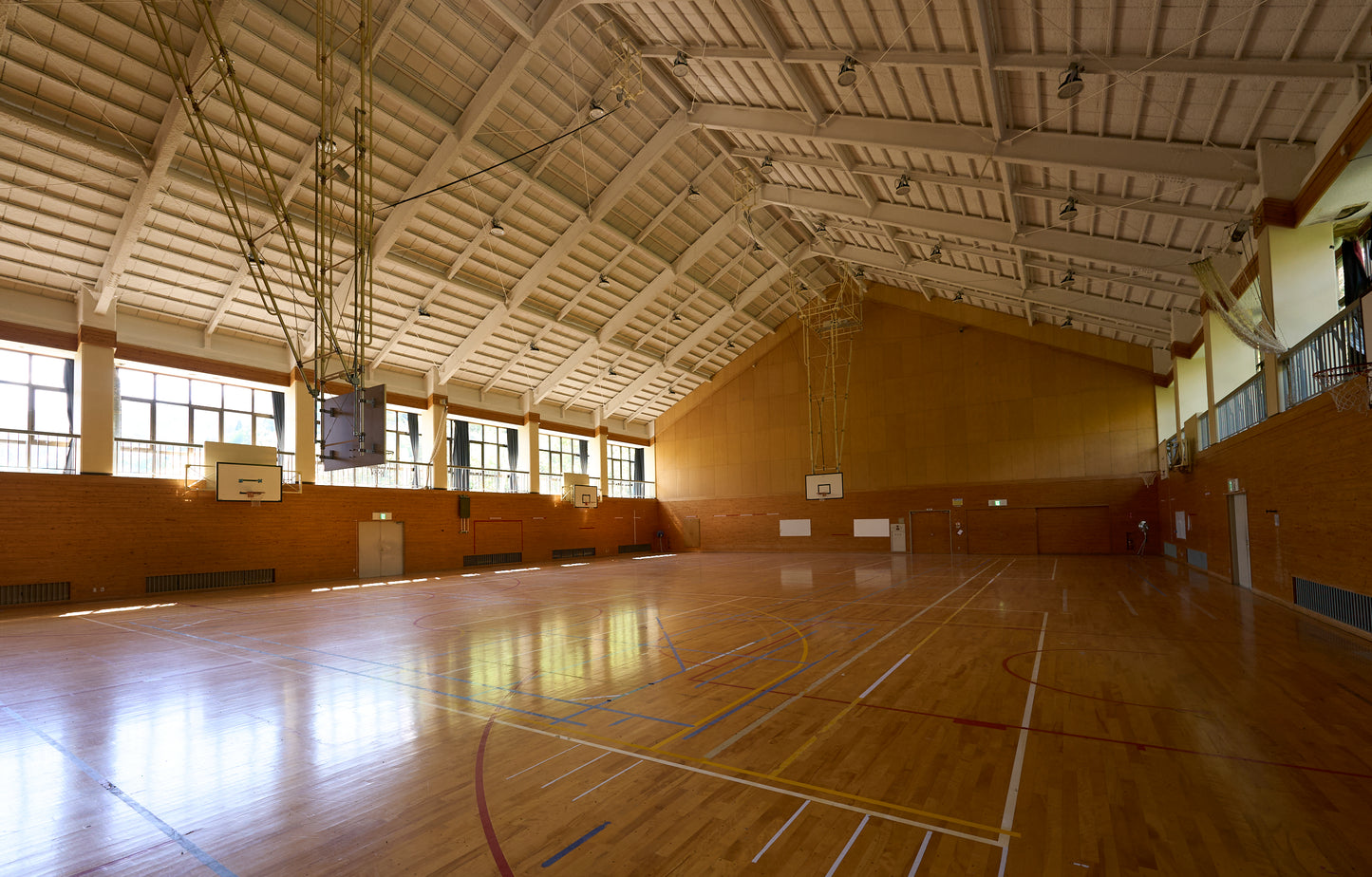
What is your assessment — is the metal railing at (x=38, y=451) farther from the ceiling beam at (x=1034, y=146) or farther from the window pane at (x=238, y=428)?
the ceiling beam at (x=1034, y=146)

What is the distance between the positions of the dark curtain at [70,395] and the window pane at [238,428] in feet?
12.7

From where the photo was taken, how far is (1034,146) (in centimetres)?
1306

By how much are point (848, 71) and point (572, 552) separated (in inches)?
950

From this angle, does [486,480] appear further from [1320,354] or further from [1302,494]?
[1320,354]

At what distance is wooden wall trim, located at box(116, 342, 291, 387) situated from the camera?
61.3 feet

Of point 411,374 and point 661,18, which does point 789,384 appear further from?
point 661,18

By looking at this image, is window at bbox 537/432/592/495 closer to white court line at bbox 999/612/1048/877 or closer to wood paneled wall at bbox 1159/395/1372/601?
wood paneled wall at bbox 1159/395/1372/601

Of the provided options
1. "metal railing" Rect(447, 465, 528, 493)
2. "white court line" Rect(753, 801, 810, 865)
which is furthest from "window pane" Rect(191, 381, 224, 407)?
"white court line" Rect(753, 801, 810, 865)

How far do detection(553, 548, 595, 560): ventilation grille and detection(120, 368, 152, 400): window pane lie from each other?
638 inches

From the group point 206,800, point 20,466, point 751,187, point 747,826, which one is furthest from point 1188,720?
point 20,466

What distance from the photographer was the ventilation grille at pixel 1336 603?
8.84 m

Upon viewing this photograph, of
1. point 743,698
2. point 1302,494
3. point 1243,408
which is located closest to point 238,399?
point 743,698

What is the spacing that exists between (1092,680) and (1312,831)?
3623 mm

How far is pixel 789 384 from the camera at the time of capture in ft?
109
